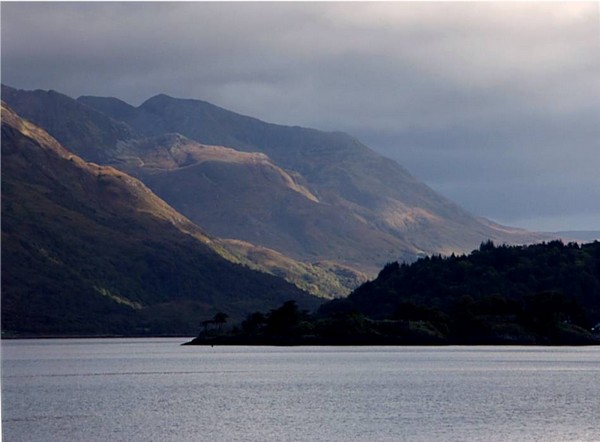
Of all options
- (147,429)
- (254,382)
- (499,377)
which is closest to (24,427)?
(147,429)

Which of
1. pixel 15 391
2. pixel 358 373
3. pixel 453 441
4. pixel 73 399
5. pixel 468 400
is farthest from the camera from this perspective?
pixel 358 373

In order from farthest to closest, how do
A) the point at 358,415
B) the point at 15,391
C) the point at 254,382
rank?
1. the point at 254,382
2. the point at 15,391
3. the point at 358,415

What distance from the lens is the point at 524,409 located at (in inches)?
4656

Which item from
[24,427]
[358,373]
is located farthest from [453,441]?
[358,373]

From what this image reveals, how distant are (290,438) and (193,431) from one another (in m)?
10.1

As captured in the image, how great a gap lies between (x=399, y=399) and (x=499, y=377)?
4500 cm

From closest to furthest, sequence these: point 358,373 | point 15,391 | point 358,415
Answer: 1. point 358,415
2. point 15,391
3. point 358,373

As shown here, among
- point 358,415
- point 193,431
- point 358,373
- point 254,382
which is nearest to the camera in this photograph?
point 193,431

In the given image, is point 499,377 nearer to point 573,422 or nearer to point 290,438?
point 573,422

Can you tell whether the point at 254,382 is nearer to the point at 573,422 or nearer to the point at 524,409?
the point at 524,409

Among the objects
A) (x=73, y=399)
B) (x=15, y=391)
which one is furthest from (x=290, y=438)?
(x=15, y=391)

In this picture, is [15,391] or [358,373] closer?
[15,391]

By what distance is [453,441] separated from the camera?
8988 cm

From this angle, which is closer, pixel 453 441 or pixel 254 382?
pixel 453 441
